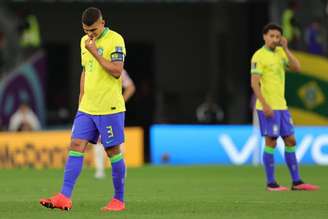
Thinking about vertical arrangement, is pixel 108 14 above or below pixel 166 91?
above

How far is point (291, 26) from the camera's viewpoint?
25.4 m

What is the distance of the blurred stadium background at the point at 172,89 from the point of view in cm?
2022

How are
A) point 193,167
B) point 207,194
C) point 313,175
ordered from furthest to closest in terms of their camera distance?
1. point 193,167
2. point 313,175
3. point 207,194

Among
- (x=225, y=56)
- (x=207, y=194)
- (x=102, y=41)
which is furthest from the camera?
(x=225, y=56)

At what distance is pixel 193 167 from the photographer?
20984 millimetres

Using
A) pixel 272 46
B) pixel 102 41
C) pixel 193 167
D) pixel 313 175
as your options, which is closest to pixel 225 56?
pixel 193 167

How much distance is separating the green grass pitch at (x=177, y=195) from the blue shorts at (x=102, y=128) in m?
0.79

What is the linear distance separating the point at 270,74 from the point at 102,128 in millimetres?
3913

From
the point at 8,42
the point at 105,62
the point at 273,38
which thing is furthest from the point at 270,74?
the point at 8,42

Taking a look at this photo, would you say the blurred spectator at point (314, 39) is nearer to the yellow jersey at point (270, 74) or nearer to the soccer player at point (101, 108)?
the yellow jersey at point (270, 74)

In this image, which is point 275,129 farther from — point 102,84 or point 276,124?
point 102,84

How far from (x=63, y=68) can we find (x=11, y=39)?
11.6 feet

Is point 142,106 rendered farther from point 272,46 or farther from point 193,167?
point 272,46

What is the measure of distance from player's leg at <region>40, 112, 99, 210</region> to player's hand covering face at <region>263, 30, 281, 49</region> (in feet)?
12.6
